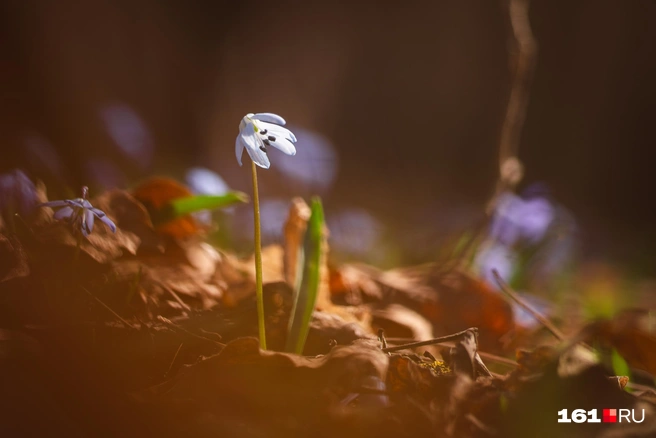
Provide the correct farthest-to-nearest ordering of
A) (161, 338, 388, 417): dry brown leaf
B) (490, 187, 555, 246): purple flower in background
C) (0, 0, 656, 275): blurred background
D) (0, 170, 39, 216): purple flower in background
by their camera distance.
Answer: (0, 0, 656, 275): blurred background, (490, 187, 555, 246): purple flower in background, (0, 170, 39, 216): purple flower in background, (161, 338, 388, 417): dry brown leaf

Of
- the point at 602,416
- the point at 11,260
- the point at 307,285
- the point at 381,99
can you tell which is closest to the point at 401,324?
the point at 307,285

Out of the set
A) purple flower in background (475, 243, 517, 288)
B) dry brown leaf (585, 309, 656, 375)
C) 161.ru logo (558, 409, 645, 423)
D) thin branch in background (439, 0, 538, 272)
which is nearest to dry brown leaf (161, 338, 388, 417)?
161.ru logo (558, 409, 645, 423)

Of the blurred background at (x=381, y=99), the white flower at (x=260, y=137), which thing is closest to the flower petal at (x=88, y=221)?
the white flower at (x=260, y=137)

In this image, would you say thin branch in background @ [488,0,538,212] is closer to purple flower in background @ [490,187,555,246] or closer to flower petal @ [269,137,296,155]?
purple flower in background @ [490,187,555,246]

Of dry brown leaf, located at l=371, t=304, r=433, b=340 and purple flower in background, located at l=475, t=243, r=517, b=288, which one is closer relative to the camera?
dry brown leaf, located at l=371, t=304, r=433, b=340

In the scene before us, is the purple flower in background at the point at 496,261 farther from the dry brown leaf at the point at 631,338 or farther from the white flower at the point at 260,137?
the white flower at the point at 260,137

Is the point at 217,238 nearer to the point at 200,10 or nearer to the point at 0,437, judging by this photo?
the point at 0,437

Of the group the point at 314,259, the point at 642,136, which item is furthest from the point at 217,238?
the point at 642,136
